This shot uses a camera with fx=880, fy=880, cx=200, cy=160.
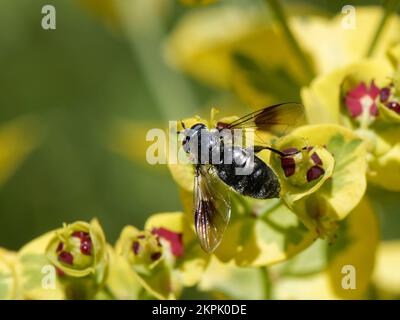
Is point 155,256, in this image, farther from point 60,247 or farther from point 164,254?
point 60,247

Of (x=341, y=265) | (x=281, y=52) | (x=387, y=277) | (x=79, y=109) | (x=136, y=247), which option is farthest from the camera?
(x=79, y=109)

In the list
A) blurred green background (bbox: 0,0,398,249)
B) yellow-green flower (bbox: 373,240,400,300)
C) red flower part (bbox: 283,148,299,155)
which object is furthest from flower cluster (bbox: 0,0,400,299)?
blurred green background (bbox: 0,0,398,249)

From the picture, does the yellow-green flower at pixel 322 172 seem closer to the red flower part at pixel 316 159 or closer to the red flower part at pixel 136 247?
the red flower part at pixel 316 159

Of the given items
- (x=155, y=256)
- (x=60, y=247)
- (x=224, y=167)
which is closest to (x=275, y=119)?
(x=224, y=167)

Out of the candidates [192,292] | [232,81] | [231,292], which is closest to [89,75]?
[192,292]

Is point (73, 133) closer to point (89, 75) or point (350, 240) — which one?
point (89, 75)

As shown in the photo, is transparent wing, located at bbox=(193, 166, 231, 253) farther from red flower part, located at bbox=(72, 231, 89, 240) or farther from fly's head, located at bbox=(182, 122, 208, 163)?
red flower part, located at bbox=(72, 231, 89, 240)
